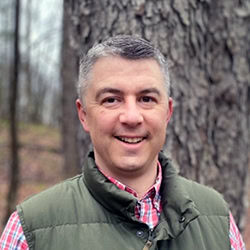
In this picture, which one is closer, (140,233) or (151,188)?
(140,233)

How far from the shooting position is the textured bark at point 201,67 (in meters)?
2.62

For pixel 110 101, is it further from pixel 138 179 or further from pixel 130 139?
pixel 138 179

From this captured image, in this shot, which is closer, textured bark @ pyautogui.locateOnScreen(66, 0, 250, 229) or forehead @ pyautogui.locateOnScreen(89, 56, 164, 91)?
forehead @ pyautogui.locateOnScreen(89, 56, 164, 91)

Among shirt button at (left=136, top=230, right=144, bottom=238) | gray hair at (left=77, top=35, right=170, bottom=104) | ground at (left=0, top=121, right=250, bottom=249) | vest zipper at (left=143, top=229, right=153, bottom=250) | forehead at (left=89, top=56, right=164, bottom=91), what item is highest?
gray hair at (left=77, top=35, right=170, bottom=104)

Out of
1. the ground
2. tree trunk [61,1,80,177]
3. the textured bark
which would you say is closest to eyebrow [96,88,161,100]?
the textured bark

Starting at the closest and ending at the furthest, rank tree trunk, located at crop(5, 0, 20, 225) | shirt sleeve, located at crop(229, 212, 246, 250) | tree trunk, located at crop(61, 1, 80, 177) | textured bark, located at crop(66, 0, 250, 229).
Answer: shirt sleeve, located at crop(229, 212, 246, 250) < textured bark, located at crop(66, 0, 250, 229) < tree trunk, located at crop(61, 1, 80, 177) < tree trunk, located at crop(5, 0, 20, 225)

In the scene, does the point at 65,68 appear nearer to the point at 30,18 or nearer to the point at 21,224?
the point at 21,224

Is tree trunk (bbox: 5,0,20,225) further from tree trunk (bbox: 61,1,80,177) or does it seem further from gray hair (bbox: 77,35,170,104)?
gray hair (bbox: 77,35,170,104)

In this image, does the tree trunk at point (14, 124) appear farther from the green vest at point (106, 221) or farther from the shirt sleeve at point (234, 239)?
the shirt sleeve at point (234, 239)

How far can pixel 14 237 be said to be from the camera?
1.72 m

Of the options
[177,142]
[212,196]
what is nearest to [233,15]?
[177,142]

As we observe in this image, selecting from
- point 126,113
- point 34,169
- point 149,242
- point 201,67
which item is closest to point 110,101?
point 126,113

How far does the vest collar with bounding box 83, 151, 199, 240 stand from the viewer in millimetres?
1738

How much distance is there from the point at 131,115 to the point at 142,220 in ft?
1.52
